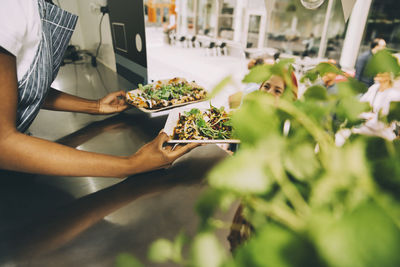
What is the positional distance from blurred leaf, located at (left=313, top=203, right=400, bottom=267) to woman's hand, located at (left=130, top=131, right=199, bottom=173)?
1.81ft

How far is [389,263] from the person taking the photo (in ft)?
0.43

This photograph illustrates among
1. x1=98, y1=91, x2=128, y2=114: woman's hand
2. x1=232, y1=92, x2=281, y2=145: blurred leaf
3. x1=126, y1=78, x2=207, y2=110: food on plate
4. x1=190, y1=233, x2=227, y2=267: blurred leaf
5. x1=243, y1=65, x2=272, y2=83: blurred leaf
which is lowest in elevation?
x1=98, y1=91, x2=128, y2=114: woman's hand

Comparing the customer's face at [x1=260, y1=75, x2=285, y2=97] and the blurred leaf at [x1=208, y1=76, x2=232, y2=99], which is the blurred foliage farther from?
the customer's face at [x1=260, y1=75, x2=285, y2=97]

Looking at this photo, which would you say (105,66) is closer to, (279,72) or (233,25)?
(279,72)

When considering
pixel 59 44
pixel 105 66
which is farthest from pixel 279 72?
pixel 105 66

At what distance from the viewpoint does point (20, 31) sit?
51cm

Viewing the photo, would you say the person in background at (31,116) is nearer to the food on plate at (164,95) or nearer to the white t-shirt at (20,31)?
the white t-shirt at (20,31)

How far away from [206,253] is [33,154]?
1.71 feet

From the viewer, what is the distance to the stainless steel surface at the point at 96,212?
434 millimetres

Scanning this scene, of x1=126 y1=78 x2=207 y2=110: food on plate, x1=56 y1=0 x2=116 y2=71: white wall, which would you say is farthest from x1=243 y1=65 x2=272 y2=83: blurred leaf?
x1=56 y1=0 x2=116 y2=71: white wall

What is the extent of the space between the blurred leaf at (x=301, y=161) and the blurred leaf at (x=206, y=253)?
0.35 feet

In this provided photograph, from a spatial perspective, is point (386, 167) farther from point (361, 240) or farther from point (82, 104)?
point (82, 104)

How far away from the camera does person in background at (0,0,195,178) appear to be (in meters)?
0.48

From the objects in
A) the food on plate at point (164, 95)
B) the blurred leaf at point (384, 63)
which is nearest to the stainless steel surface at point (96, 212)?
the food on plate at point (164, 95)
